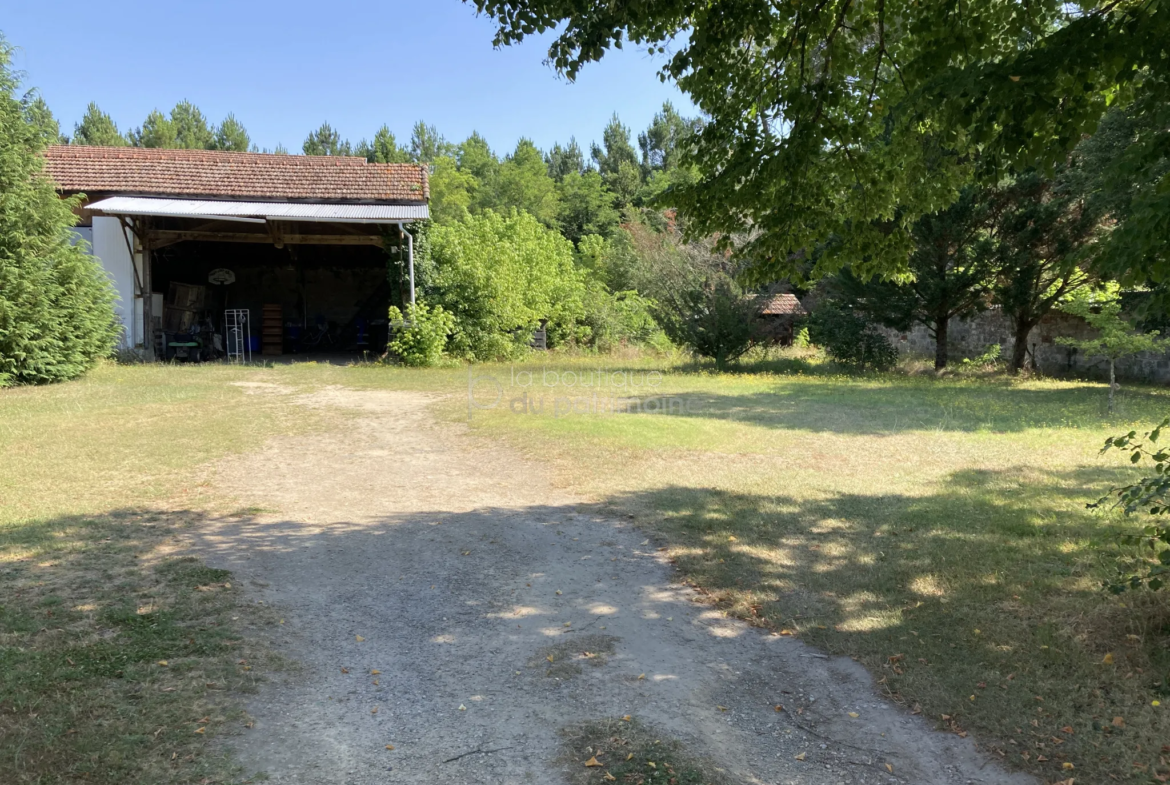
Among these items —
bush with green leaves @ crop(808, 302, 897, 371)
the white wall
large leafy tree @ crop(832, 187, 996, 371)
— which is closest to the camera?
large leafy tree @ crop(832, 187, 996, 371)

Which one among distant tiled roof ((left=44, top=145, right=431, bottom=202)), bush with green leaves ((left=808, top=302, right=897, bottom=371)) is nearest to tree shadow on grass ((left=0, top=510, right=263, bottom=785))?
distant tiled roof ((left=44, top=145, right=431, bottom=202))

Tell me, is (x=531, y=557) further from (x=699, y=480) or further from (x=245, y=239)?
(x=245, y=239)

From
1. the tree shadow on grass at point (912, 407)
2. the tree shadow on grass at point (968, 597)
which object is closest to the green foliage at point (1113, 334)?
the tree shadow on grass at point (912, 407)

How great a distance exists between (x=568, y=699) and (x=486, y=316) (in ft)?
57.0

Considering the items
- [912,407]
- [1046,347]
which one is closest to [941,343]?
[1046,347]

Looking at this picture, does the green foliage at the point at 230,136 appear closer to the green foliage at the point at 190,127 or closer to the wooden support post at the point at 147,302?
the green foliage at the point at 190,127

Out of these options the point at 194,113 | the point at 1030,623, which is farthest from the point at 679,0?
the point at 194,113

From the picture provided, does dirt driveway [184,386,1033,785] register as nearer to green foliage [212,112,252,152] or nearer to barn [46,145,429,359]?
barn [46,145,429,359]

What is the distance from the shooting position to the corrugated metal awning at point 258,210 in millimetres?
17547

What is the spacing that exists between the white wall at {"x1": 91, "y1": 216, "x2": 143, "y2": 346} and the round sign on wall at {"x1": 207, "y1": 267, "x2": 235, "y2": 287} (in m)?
5.51

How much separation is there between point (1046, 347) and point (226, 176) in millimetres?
23623

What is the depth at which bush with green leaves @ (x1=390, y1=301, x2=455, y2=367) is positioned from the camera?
19.0 meters

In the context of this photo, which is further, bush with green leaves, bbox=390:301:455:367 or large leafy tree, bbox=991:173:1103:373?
bush with green leaves, bbox=390:301:455:367

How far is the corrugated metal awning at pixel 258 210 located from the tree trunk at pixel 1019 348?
1608cm
